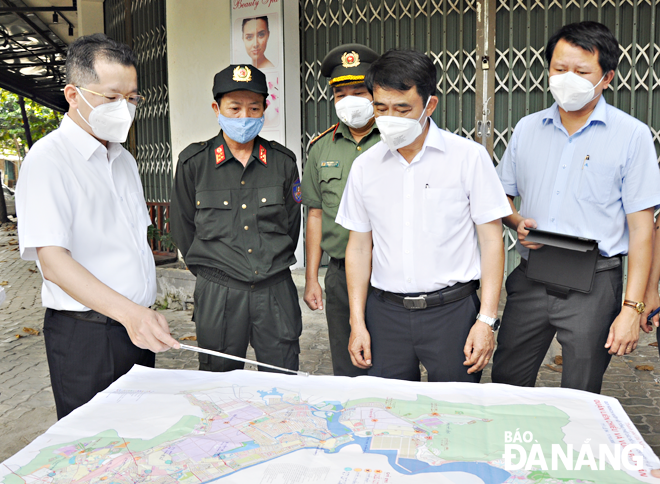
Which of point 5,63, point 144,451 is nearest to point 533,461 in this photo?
point 144,451

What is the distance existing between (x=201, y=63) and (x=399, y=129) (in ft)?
14.6

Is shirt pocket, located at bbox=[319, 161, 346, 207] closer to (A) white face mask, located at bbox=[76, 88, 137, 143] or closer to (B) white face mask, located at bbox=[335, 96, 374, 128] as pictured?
(B) white face mask, located at bbox=[335, 96, 374, 128]

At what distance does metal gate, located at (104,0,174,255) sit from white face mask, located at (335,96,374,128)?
4.31 m

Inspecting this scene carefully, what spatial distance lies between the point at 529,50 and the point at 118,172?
158 inches

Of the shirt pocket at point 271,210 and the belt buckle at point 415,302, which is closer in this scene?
the belt buckle at point 415,302

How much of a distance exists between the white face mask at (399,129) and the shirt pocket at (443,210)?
0.20 metres

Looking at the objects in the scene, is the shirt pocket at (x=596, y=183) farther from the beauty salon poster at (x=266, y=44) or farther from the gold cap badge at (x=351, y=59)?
the beauty salon poster at (x=266, y=44)

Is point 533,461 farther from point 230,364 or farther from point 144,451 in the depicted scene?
point 230,364

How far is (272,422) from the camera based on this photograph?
1590 millimetres

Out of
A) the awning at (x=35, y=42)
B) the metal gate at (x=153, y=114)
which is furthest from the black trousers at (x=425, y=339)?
the awning at (x=35, y=42)

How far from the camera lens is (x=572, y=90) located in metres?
2.15

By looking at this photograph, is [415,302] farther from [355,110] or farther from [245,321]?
[355,110]

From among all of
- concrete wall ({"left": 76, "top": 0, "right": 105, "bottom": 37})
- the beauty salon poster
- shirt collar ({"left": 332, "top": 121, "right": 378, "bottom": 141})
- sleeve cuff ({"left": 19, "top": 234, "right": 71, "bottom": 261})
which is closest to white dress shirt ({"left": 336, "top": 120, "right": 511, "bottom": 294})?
shirt collar ({"left": 332, "top": 121, "right": 378, "bottom": 141})

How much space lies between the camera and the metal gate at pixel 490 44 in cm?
475
